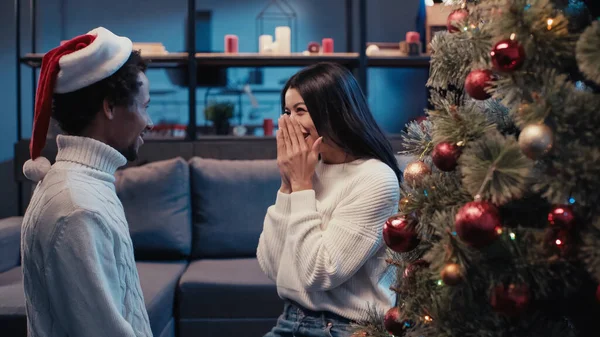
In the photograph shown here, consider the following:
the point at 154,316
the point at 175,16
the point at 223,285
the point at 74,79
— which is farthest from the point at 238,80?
the point at 74,79

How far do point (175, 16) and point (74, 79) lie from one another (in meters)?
3.32

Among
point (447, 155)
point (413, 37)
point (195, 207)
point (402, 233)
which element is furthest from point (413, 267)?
point (413, 37)

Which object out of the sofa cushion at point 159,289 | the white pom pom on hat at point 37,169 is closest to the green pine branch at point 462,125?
the white pom pom on hat at point 37,169

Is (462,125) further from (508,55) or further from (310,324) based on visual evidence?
(310,324)

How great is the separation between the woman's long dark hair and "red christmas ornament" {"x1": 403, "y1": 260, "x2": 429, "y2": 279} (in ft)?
2.40

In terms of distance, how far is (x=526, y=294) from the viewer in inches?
27.8

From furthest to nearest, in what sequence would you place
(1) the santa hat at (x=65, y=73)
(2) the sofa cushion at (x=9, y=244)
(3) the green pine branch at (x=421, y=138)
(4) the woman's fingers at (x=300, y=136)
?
(2) the sofa cushion at (x=9, y=244) → (4) the woman's fingers at (x=300, y=136) → (1) the santa hat at (x=65, y=73) → (3) the green pine branch at (x=421, y=138)

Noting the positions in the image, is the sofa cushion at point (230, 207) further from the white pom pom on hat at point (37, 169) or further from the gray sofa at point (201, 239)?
the white pom pom on hat at point (37, 169)

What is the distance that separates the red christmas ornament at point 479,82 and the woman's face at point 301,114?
89 centimetres

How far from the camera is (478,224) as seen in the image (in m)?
0.69

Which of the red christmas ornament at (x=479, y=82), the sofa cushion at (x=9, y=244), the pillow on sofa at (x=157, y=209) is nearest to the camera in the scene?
the red christmas ornament at (x=479, y=82)

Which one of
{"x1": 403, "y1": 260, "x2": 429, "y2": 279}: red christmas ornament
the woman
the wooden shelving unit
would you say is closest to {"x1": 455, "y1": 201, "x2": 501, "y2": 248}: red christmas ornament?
{"x1": 403, "y1": 260, "x2": 429, "y2": 279}: red christmas ornament

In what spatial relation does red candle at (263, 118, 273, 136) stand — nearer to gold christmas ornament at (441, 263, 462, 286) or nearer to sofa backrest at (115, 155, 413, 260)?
sofa backrest at (115, 155, 413, 260)

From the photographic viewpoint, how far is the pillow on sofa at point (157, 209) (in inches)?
124
